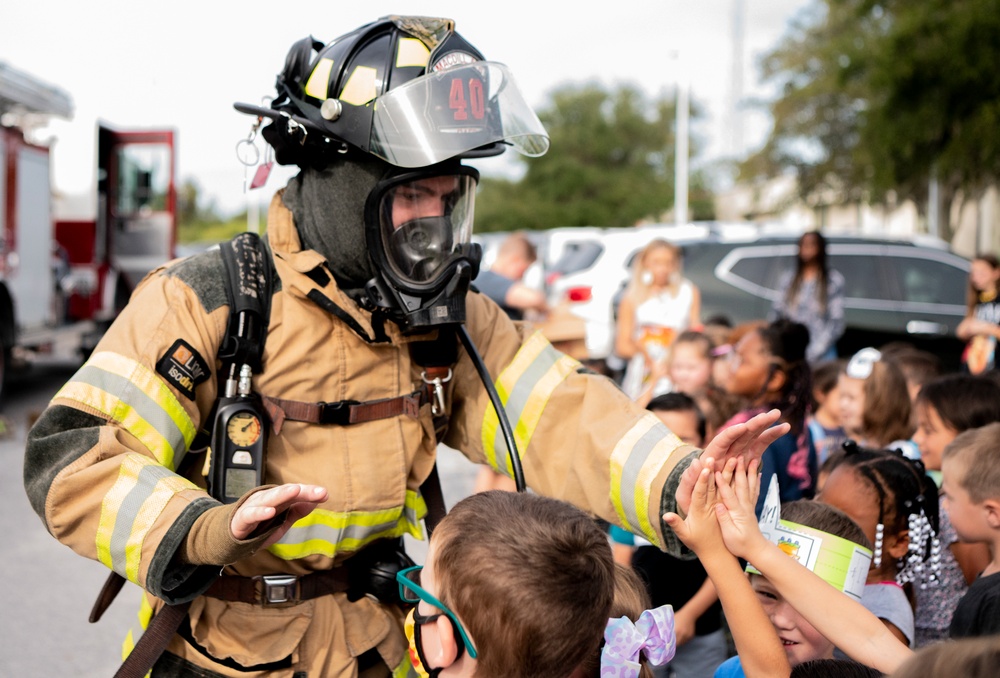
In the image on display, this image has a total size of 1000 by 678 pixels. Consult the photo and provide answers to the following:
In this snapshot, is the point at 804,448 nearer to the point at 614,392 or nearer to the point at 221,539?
the point at 614,392

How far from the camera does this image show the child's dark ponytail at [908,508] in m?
2.83

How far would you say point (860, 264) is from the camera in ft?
29.1

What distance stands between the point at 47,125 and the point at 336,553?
10.1m

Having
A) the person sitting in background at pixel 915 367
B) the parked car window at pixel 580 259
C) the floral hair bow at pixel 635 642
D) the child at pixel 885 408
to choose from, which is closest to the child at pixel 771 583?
the floral hair bow at pixel 635 642

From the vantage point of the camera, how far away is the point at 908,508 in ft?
9.49

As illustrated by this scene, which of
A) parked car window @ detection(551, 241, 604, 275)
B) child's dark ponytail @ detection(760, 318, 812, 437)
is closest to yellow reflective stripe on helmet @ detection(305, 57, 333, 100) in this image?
child's dark ponytail @ detection(760, 318, 812, 437)

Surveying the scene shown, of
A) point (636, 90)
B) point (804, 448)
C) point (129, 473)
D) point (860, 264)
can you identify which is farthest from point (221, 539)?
point (636, 90)

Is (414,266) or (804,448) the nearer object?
(414,266)

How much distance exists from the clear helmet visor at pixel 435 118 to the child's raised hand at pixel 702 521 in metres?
0.90

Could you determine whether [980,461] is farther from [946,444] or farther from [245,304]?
[245,304]

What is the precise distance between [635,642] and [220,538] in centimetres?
76

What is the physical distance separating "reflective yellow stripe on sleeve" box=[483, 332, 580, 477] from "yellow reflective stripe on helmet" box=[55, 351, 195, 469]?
2.56 ft

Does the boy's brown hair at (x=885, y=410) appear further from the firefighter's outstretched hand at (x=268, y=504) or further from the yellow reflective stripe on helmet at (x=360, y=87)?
the firefighter's outstretched hand at (x=268, y=504)

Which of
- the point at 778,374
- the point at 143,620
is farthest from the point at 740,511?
the point at 778,374
